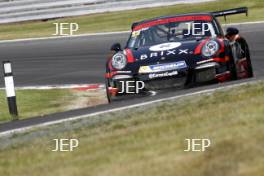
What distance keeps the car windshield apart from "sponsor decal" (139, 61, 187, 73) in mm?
905

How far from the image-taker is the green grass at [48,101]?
36.6ft

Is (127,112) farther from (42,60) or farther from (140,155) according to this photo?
(42,60)

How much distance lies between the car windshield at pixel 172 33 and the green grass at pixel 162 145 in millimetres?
2912

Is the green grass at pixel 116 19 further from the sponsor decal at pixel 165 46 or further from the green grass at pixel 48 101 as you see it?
the sponsor decal at pixel 165 46

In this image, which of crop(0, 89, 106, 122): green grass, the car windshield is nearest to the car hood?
the car windshield

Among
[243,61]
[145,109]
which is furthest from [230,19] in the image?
[145,109]

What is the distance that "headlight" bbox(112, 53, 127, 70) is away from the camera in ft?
34.6

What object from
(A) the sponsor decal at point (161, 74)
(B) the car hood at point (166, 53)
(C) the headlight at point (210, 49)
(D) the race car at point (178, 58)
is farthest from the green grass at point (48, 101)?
(C) the headlight at point (210, 49)

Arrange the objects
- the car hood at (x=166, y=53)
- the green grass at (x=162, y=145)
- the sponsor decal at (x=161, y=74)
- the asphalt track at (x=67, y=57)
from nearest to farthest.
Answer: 1. the green grass at (x=162, y=145)
2. the sponsor decal at (x=161, y=74)
3. the car hood at (x=166, y=53)
4. the asphalt track at (x=67, y=57)

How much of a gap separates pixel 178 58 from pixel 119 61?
84cm

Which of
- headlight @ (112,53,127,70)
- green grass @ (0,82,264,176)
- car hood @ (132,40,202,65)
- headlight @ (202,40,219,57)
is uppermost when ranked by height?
green grass @ (0,82,264,176)

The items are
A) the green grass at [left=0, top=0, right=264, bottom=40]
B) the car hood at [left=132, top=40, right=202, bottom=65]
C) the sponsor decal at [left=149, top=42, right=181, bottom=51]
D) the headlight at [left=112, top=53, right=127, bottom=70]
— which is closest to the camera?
the car hood at [left=132, top=40, right=202, bottom=65]

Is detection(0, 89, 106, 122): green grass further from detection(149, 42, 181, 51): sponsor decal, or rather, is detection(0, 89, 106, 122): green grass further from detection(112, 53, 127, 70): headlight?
detection(149, 42, 181, 51): sponsor decal

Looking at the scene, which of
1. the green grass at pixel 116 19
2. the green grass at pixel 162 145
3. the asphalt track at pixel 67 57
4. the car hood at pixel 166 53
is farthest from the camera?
the green grass at pixel 116 19
